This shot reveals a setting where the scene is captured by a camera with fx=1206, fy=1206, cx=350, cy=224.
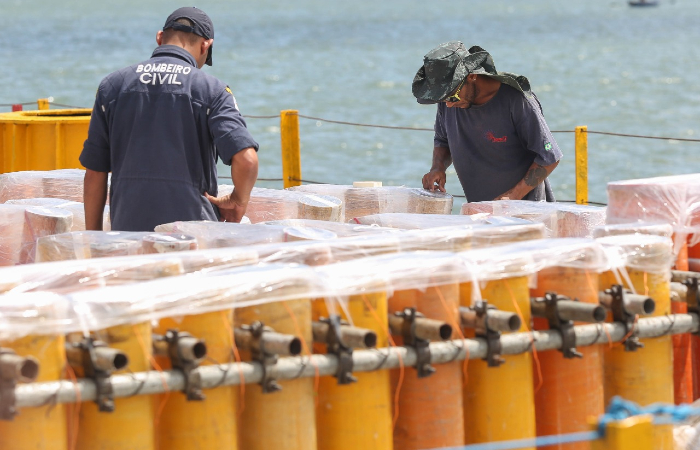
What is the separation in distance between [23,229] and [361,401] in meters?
2.44

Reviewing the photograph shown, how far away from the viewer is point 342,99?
40.7 meters

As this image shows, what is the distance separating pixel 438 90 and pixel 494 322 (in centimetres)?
259

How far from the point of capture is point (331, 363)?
411 cm

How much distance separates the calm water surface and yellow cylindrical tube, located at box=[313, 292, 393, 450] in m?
18.5

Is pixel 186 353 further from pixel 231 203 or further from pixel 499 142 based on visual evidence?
pixel 499 142

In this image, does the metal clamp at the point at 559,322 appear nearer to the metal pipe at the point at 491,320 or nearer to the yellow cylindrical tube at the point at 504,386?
the yellow cylindrical tube at the point at 504,386

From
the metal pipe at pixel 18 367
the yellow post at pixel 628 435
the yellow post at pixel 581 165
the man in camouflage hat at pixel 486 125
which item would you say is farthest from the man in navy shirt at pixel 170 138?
the yellow post at pixel 581 165

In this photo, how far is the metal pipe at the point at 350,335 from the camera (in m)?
4.06

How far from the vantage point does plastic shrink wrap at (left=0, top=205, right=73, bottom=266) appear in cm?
584

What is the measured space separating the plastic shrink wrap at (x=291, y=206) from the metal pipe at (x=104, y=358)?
9.13 feet

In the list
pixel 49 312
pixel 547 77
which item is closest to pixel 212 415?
pixel 49 312

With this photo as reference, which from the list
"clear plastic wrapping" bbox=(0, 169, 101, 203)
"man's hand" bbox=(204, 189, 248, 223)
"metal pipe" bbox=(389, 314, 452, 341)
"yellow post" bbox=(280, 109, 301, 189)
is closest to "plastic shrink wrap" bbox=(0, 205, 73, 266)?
"man's hand" bbox=(204, 189, 248, 223)

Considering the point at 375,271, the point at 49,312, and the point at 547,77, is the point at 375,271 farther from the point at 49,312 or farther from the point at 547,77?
the point at 547,77

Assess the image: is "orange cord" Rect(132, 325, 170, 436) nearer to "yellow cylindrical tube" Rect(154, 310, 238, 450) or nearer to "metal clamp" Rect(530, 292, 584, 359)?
"yellow cylindrical tube" Rect(154, 310, 238, 450)
